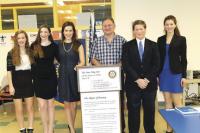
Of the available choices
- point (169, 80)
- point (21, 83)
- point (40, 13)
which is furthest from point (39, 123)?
point (40, 13)

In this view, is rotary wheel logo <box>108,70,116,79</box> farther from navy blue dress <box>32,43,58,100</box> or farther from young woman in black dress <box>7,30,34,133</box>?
young woman in black dress <box>7,30,34,133</box>

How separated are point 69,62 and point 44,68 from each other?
0.34 metres

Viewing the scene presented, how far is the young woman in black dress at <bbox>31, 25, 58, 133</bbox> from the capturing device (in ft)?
12.6

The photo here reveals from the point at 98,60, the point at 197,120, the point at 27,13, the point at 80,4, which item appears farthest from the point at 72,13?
the point at 197,120

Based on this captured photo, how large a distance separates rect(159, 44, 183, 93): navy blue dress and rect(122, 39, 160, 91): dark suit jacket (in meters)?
0.22

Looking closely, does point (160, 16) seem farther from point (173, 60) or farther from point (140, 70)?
point (140, 70)

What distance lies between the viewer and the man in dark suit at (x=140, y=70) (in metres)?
3.60

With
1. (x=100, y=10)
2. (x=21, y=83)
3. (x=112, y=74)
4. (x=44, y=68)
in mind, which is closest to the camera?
Answer: (x=112, y=74)

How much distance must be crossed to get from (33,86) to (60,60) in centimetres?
52

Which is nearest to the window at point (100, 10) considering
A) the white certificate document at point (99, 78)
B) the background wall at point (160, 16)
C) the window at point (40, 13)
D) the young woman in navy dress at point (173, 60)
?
the background wall at point (160, 16)

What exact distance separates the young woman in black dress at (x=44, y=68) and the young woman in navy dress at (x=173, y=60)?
141 centimetres

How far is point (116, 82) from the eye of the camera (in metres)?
3.48

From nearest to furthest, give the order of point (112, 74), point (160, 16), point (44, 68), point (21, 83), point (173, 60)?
point (112, 74)
point (173, 60)
point (44, 68)
point (21, 83)
point (160, 16)

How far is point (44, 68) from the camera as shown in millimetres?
3846
